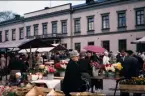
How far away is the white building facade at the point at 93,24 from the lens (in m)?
38.0

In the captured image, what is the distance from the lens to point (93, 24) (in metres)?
43.4

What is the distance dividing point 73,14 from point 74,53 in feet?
123

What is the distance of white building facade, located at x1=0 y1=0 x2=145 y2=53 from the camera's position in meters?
38.0

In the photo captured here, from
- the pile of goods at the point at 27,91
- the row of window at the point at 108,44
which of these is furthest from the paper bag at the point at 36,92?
the row of window at the point at 108,44

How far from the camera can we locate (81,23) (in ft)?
148

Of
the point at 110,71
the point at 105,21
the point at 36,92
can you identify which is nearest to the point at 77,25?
the point at 105,21

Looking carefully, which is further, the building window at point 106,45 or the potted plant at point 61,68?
the building window at point 106,45

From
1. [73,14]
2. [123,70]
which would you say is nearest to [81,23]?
[73,14]

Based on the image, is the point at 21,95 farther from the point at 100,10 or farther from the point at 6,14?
the point at 6,14

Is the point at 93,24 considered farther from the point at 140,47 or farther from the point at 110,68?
the point at 110,68

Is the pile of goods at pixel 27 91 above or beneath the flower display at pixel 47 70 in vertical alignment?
beneath

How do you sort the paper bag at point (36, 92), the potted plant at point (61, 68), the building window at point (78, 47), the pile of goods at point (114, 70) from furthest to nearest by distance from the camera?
the building window at point (78, 47) < the potted plant at point (61, 68) < the pile of goods at point (114, 70) < the paper bag at point (36, 92)

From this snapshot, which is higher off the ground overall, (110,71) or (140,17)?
(140,17)

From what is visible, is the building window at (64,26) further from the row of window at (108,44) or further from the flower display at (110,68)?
the flower display at (110,68)
